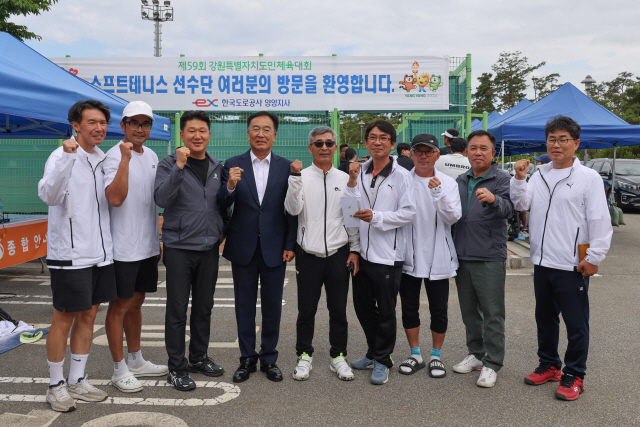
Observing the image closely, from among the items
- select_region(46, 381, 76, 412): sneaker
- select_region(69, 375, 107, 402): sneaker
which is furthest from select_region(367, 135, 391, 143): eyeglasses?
select_region(46, 381, 76, 412): sneaker

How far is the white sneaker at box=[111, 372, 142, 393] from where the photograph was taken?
→ 11.5ft

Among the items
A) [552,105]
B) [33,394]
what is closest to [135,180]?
[33,394]

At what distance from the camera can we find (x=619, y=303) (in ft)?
19.3

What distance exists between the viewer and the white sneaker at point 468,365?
3891 millimetres

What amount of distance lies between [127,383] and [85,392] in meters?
0.28

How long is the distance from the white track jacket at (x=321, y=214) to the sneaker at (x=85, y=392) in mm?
1730

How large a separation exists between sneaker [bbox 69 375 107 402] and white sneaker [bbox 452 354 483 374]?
2622 mm

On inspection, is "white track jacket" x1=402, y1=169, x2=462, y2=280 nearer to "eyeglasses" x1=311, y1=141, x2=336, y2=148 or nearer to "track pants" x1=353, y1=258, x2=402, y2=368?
"track pants" x1=353, y1=258, x2=402, y2=368

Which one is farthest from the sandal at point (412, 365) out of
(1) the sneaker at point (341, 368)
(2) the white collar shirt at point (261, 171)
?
(2) the white collar shirt at point (261, 171)

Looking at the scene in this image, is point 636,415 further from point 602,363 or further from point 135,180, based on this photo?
point 135,180

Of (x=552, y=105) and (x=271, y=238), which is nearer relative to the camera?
(x=271, y=238)

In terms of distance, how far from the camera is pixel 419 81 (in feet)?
33.4

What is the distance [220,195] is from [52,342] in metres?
1.49

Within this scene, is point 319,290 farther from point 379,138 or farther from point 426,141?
point 426,141
